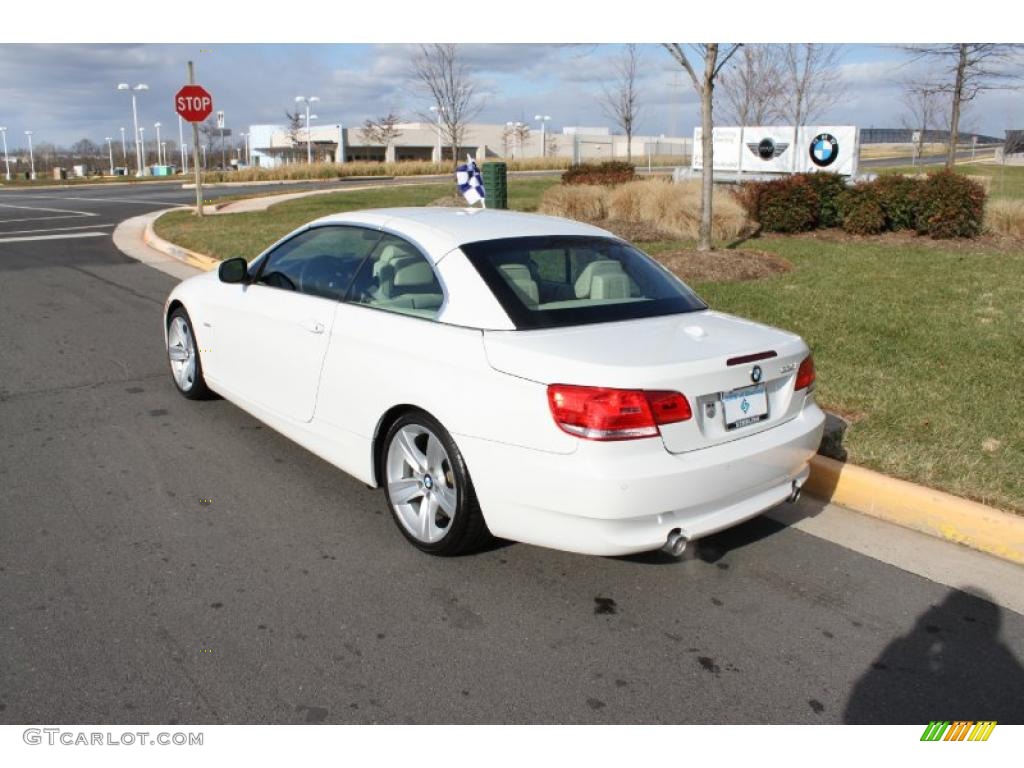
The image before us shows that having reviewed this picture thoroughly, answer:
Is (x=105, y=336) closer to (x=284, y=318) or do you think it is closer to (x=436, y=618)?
(x=284, y=318)

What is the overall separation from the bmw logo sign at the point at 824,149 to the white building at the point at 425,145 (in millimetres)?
46895

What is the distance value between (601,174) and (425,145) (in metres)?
64.4

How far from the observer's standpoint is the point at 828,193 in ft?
47.5

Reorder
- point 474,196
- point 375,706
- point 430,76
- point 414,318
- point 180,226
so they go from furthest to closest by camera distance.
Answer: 1. point 430,76
2. point 180,226
3. point 474,196
4. point 414,318
5. point 375,706

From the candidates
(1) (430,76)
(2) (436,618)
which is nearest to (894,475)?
(2) (436,618)

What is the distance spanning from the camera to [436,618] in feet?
11.1

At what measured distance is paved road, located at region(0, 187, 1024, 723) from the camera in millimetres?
2875

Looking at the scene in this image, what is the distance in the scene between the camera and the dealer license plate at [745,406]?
3533 mm

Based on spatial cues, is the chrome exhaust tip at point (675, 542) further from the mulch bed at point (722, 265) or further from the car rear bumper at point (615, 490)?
the mulch bed at point (722, 265)

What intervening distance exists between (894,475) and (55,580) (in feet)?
13.2

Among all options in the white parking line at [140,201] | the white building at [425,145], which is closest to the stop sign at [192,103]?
the white parking line at [140,201]

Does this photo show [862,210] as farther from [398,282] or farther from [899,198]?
[398,282]

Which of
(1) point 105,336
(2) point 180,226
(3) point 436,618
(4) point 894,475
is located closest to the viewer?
(3) point 436,618

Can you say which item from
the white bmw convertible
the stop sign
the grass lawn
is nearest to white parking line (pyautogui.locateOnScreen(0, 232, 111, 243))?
the stop sign
